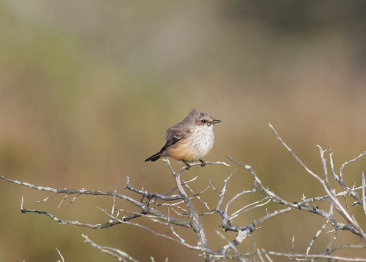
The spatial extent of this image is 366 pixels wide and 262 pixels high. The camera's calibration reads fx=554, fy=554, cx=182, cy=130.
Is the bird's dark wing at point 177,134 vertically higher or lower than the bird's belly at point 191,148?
higher

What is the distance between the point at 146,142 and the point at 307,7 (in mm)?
7127

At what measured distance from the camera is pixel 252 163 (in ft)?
24.4

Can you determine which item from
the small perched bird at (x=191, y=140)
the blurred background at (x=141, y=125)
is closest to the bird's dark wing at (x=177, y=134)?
the small perched bird at (x=191, y=140)

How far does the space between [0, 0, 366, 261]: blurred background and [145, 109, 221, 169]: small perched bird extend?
4.92ft

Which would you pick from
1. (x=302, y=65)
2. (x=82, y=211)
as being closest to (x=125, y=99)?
(x=82, y=211)

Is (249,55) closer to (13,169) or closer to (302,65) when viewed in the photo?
(302,65)

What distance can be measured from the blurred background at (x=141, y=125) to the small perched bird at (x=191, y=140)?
150 centimetres

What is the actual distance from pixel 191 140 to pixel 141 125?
2.37m

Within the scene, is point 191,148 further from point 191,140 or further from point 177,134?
point 177,134

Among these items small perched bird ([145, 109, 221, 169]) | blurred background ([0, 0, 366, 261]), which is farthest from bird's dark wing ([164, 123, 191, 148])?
blurred background ([0, 0, 366, 261])

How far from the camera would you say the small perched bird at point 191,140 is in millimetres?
5512

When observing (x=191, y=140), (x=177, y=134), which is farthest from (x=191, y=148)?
(x=177, y=134)

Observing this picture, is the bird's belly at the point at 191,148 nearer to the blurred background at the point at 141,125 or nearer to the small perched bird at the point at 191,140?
the small perched bird at the point at 191,140

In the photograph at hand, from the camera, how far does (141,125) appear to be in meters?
7.81
